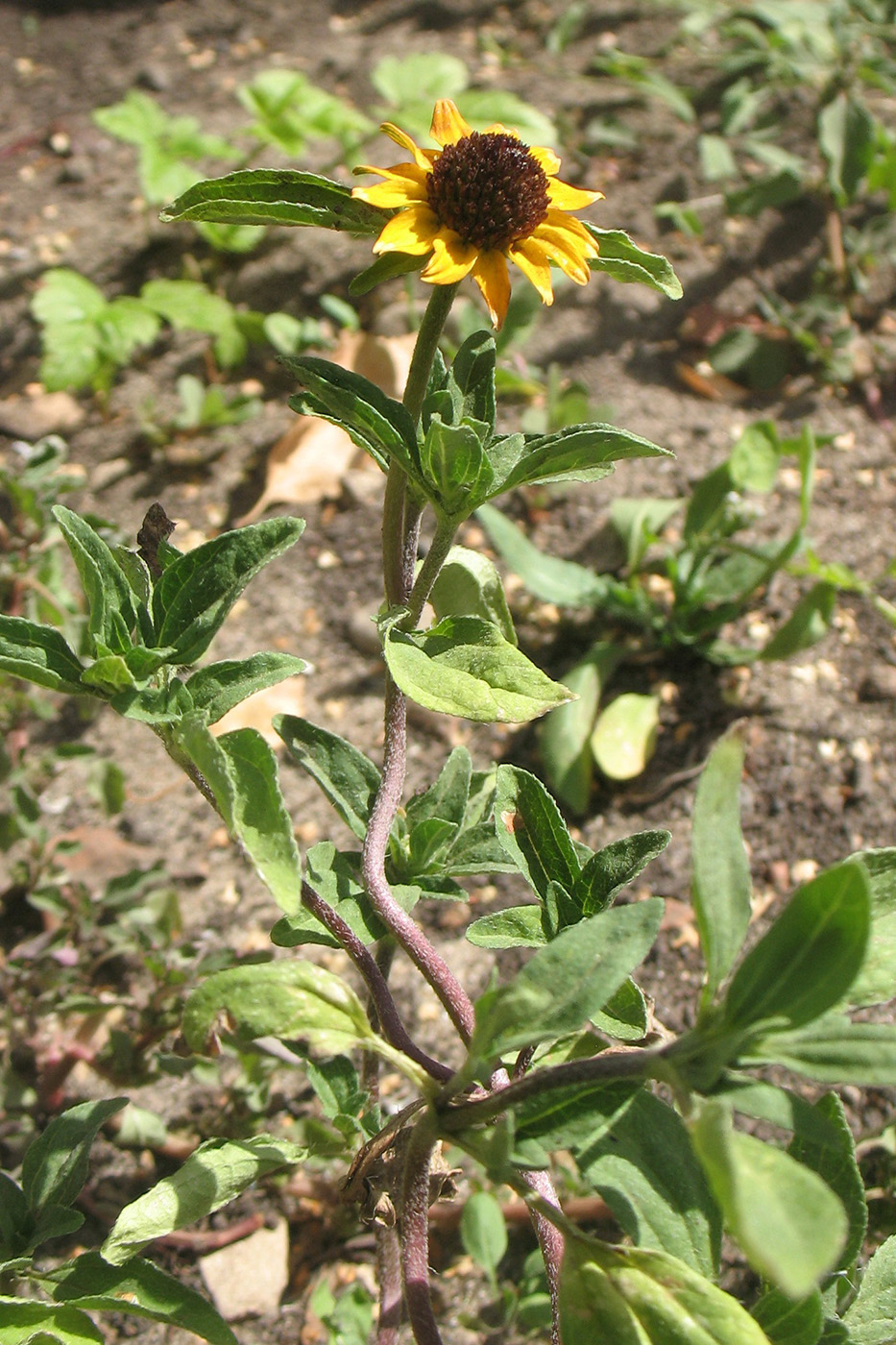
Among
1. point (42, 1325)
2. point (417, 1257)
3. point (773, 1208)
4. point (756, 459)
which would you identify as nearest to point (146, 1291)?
point (42, 1325)

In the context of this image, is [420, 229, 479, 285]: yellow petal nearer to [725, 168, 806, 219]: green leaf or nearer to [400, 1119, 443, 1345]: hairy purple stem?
[400, 1119, 443, 1345]: hairy purple stem

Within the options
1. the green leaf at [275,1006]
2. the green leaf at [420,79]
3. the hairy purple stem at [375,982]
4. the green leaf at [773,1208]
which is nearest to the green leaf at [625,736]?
the hairy purple stem at [375,982]

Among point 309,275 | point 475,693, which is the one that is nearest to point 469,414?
point 475,693

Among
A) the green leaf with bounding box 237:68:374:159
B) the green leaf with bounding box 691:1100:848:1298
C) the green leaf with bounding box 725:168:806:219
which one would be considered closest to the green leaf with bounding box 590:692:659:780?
the green leaf with bounding box 691:1100:848:1298

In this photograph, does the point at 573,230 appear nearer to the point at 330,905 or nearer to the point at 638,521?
the point at 330,905

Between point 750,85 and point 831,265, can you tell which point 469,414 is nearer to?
point 831,265

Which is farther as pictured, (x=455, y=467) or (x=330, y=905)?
(x=330, y=905)
